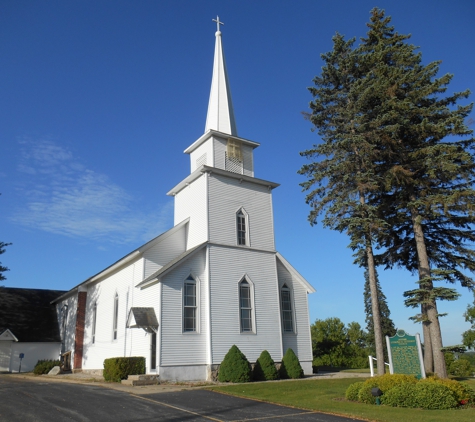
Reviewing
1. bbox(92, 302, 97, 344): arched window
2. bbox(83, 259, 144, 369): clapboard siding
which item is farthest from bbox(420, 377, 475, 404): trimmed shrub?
bbox(92, 302, 97, 344): arched window

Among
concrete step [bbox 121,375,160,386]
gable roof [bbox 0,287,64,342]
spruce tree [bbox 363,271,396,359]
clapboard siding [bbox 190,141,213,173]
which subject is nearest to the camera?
concrete step [bbox 121,375,160,386]

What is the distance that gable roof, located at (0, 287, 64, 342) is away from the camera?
34281 mm

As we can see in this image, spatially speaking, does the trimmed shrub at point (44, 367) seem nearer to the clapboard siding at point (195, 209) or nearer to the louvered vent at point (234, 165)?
the clapboard siding at point (195, 209)

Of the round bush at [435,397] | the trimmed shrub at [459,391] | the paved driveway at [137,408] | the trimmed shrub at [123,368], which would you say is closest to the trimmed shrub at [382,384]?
the trimmed shrub at [459,391]

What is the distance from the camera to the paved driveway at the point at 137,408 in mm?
10859

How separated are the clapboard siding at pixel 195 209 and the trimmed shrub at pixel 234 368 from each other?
6158 mm

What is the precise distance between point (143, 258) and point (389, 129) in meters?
14.5

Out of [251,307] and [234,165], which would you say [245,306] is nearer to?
[251,307]

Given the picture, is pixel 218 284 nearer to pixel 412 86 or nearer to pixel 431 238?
pixel 431 238

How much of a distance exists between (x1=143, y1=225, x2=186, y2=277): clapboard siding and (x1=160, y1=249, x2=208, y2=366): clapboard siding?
2929 millimetres

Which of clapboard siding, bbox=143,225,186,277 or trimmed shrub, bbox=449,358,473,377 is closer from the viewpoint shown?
clapboard siding, bbox=143,225,186,277

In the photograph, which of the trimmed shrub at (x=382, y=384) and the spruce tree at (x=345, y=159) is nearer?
the trimmed shrub at (x=382, y=384)

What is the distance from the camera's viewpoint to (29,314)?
37.2 m

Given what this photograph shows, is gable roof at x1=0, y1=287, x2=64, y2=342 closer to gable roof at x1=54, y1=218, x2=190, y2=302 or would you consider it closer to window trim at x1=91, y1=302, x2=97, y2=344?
window trim at x1=91, y1=302, x2=97, y2=344
